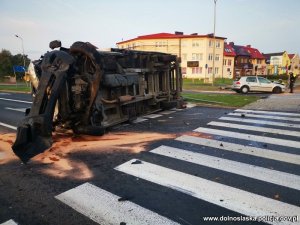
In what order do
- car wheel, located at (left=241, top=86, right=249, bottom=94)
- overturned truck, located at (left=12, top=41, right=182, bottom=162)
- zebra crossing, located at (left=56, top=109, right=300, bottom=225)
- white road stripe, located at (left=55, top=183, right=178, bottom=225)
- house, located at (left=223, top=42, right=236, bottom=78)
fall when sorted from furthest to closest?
house, located at (left=223, top=42, right=236, bottom=78) < car wheel, located at (left=241, top=86, right=249, bottom=94) < overturned truck, located at (left=12, top=41, right=182, bottom=162) < zebra crossing, located at (left=56, top=109, right=300, bottom=225) < white road stripe, located at (left=55, top=183, right=178, bottom=225)

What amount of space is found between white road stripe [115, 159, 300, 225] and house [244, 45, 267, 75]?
83.3m

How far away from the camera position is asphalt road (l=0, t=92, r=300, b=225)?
11.6 ft

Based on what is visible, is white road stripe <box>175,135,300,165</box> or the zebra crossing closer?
the zebra crossing

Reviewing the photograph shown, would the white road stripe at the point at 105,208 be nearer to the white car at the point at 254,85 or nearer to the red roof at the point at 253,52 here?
the white car at the point at 254,85

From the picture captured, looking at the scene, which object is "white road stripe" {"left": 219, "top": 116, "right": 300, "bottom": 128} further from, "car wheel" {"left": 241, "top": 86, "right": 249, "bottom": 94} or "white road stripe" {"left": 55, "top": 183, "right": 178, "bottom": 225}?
"car wheel" {"left": 241, "top": 86, "right": 249, "bottom": 94}

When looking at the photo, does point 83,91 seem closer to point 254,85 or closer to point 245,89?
point 245,89

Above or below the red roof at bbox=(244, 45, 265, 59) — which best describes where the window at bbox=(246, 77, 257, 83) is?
below

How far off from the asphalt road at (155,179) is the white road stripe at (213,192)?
1 cm

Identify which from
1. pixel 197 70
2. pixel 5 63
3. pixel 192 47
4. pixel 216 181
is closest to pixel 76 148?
pixel 216 181

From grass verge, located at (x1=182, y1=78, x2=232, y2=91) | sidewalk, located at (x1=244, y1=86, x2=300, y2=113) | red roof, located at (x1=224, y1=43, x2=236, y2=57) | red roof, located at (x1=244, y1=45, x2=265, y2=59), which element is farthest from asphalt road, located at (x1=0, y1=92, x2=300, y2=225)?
red roof, located at (x1=244, y1=45, x2=265, y2=59)

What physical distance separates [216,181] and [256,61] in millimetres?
88325

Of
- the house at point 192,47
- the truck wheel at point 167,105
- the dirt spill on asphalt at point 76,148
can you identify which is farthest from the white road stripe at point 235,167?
the house at point 192,47

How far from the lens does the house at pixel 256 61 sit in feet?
272

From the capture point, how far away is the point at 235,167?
202 inches
